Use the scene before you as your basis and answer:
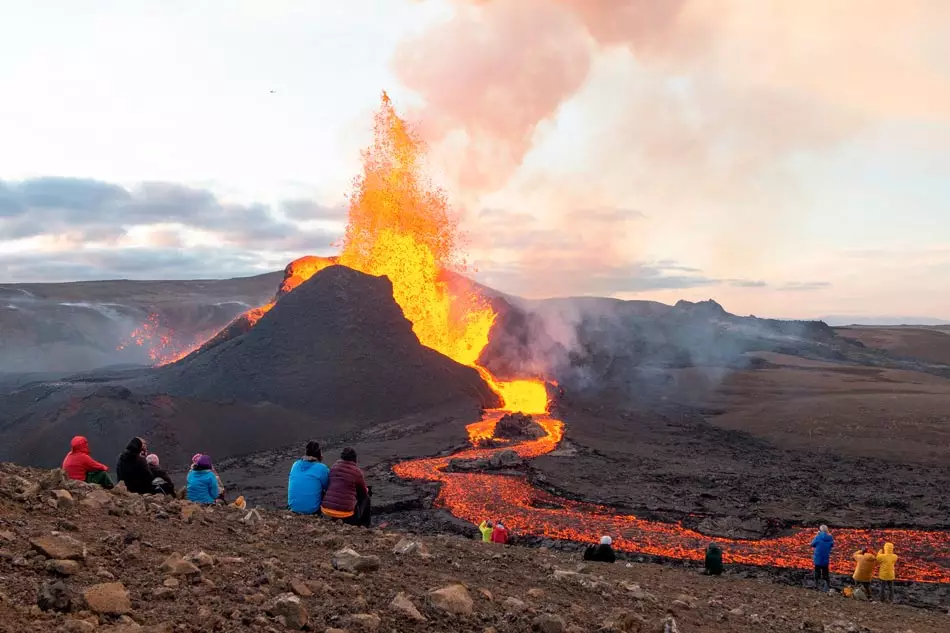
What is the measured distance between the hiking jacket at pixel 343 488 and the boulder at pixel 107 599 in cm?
547

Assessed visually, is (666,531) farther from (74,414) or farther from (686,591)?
(74,414)

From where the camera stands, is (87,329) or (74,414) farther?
(87,329)

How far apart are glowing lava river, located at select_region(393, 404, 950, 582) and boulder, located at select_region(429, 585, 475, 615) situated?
1413 cm

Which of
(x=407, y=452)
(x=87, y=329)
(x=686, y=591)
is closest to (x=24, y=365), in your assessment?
(x=87, y=329)

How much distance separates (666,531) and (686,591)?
11.8m

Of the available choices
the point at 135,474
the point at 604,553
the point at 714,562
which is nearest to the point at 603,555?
the point at 604,553

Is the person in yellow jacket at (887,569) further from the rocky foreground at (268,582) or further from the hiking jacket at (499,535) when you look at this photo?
the hiking jacket at (499,535)

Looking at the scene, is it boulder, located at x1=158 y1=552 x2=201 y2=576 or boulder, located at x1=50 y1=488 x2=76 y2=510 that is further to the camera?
boulder, located at x1=50 y1=488 x2=76 y2=510

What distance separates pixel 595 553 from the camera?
13.4 metres

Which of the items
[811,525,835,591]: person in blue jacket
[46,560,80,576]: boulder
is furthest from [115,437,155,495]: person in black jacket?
[811,525,835,591]: person in blue jacket

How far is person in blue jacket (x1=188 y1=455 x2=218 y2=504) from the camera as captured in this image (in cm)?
1040

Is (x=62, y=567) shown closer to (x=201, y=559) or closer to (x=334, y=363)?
(x=201, y=559)

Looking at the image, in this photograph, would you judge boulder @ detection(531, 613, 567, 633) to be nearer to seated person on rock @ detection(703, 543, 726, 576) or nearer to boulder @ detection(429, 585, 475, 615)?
boulder @ detection(429, 585, 475, 615)

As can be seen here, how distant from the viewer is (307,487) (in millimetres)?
10094
